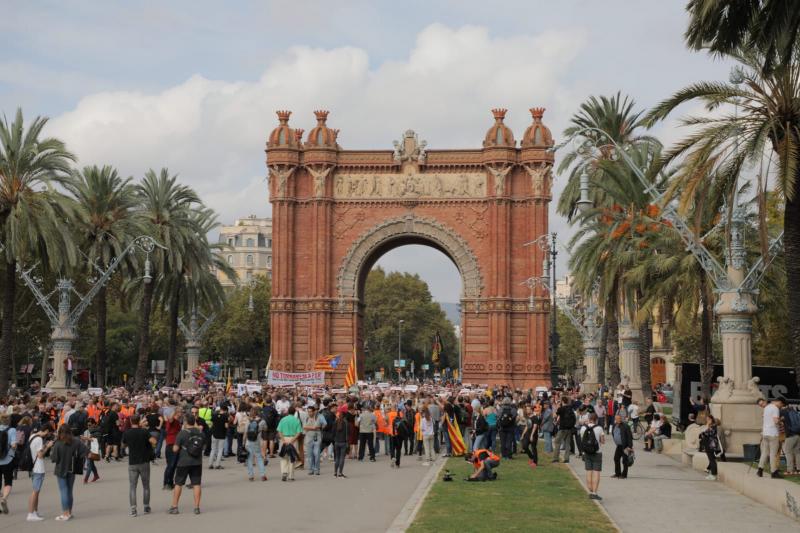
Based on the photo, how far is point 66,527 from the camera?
48.2 ft

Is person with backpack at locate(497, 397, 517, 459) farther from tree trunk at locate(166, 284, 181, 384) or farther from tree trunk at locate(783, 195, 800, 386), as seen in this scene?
tree trunk at locate(166, 284, 181, 384)

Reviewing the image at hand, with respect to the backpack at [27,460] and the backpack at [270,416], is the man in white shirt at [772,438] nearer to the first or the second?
the backpack at [270,416]

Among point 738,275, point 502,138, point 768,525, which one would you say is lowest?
point 768,525

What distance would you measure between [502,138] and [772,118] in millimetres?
40460

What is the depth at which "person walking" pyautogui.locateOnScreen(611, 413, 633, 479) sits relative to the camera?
21.1 meters

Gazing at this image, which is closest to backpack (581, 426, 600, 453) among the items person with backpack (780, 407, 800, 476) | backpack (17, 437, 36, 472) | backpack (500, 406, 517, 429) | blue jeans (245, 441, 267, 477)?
person with backpack (780, 407, 800, 476)

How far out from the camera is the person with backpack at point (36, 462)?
1545cm

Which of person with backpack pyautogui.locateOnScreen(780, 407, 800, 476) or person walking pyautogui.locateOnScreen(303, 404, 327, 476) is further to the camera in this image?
person walking pyautogui.locateOnScreen(303, 404, 327, 476)

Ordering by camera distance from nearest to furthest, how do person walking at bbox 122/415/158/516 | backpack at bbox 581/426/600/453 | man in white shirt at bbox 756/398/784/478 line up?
person walking at bbox 122/415/158/516, backpack at bbox 581/426/600/453, man in white shirt at bbox 756/398/784/478

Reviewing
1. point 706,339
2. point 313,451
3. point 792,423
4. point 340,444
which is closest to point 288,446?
point 340,444

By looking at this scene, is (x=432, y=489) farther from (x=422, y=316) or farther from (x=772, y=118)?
(x=422, y=316)

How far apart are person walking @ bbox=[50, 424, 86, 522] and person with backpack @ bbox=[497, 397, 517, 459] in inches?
500

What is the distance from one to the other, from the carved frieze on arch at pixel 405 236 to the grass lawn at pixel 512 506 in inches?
1511

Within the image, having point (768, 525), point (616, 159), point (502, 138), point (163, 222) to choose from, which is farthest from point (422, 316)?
point (768, 525)
